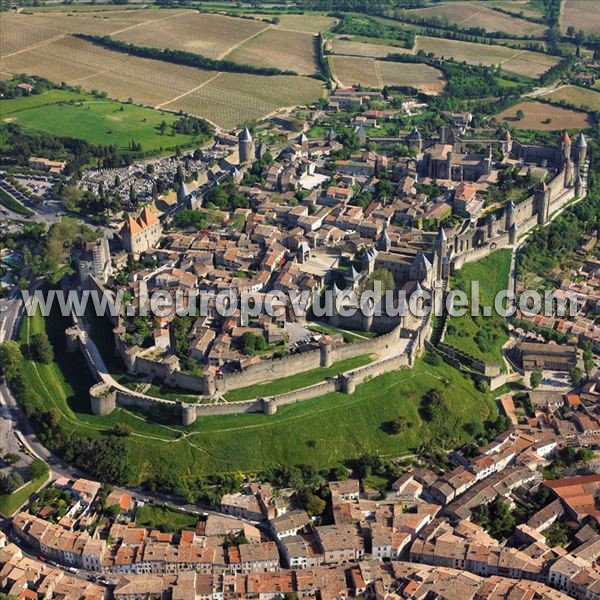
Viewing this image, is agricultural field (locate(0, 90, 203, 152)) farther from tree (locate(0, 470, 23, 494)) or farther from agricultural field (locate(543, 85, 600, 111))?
tree (locate(0, 470, 23, 494))

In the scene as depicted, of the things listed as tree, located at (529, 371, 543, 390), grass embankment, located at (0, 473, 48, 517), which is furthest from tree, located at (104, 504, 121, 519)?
tree, located at (529, 371, 543, 390)

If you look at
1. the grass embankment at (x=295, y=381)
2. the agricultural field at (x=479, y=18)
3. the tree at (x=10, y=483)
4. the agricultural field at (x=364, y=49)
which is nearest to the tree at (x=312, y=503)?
the grass embankment at (x=295, y=381)

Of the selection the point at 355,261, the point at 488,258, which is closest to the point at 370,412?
the point at 355,261

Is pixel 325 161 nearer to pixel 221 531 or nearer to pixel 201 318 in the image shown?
pixel 201 318

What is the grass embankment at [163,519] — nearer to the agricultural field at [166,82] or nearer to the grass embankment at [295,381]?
the grass embankment at [295,381]

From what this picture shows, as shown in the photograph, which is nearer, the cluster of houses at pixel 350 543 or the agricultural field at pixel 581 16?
the cluster of houses at pixel 350 543

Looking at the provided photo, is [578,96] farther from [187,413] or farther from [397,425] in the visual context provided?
[187,413]

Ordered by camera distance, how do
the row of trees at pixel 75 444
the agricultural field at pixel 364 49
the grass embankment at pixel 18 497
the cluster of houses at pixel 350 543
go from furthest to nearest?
the agricultural field at pixel 364 49, the row of trees at pixel 75 444, the grass embankment at pixel 18 497, the cluster of houses at pixel 350 543
